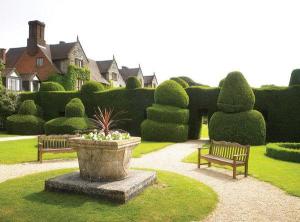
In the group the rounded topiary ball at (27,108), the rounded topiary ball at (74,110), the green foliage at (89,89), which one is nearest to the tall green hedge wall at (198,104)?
the green foliage at (89,89)

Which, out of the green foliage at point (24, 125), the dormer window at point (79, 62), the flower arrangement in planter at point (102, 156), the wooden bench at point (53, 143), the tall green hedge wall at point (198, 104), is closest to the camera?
the flower arrangement in planter at point (102, 156)

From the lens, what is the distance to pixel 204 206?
22.7ft

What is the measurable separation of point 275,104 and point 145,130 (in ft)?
34.7

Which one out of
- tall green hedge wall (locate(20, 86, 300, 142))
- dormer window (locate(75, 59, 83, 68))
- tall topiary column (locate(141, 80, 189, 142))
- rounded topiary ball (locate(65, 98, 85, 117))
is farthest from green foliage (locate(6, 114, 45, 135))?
dormer window (locate(75, 59, 83, 68))

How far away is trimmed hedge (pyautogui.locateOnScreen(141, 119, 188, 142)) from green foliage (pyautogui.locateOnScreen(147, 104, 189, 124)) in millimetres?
381

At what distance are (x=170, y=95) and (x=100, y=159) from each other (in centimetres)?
1641

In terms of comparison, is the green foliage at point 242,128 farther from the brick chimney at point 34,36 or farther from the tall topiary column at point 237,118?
the brick chimney at point 34,36

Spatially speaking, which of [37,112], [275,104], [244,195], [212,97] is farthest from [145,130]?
[244,195]

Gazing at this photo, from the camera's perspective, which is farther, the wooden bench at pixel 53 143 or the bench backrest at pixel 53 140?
the bench backrest at pixel 53 140

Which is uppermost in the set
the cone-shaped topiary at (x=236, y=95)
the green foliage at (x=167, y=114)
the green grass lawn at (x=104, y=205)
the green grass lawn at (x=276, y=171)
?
the cone-shaped topiary at (x=236, y=95)

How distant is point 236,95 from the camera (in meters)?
21.0

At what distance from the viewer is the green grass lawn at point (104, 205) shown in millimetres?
6041

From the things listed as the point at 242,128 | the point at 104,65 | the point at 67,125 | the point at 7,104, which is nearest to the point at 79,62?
the point at 104,65

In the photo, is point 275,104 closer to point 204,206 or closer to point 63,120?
point 63,120
